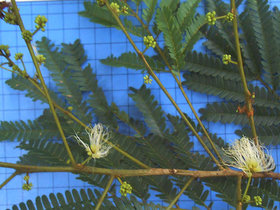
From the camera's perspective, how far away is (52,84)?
188 cm

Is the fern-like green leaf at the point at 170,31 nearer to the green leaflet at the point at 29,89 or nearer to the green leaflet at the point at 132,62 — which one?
the green leaflet at the point at 132,62

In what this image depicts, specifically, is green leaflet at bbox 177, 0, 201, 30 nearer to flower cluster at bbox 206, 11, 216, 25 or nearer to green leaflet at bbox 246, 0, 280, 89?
flower cluster at bbox 206, 11, 216, 25

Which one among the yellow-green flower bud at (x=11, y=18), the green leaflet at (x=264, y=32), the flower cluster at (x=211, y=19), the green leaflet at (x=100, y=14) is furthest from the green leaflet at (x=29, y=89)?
the green leaflet at (x=264, y=32)

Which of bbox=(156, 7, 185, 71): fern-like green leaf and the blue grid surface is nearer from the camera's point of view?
bbox=(156, 7, 185, 71): fern-like green leaf

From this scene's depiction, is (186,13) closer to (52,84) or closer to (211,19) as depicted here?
(211,19)

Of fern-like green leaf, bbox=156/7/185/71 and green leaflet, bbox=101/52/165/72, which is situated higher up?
fern-like green leaf, bbox=156/7/185/71

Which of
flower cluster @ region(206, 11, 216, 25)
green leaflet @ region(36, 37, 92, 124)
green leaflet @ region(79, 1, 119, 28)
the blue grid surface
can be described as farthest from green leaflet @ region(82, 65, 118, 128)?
flower cluster @ region(206, 11, 216, 25)

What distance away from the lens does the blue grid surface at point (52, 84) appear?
1883 mm

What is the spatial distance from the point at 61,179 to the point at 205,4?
1.63m

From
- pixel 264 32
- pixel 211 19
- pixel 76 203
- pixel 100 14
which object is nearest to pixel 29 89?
pixel 100 14

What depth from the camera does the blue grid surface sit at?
6.18ft

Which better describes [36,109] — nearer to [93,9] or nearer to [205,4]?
[93,9]

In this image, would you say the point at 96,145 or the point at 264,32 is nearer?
Answer: the point at 96,145

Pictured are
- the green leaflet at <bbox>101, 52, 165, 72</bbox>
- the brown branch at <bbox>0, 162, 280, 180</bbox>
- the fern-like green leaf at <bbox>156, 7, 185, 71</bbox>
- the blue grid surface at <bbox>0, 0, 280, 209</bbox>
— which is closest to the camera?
the brown branch at <bbox>0, 162, 280, 180</bbox>
